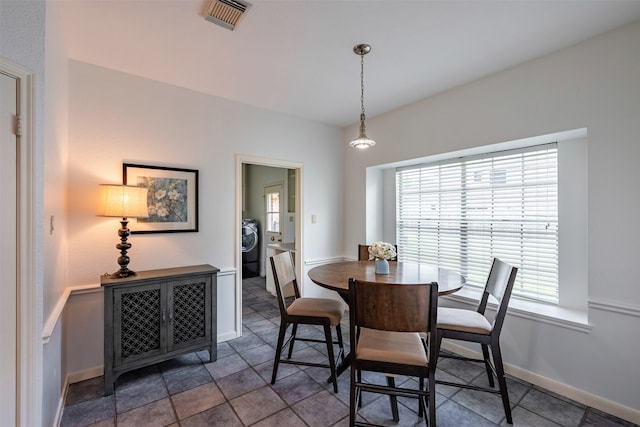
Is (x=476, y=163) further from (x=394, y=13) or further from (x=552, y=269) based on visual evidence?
(x=394, y=13)

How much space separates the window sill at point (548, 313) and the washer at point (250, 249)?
168 inches

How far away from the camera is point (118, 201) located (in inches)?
85.7

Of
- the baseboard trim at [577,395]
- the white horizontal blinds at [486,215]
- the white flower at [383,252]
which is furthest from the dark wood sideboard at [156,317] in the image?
the baseboard trim at [577,395]

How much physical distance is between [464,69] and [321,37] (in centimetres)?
133

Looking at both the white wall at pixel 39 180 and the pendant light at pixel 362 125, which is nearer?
the white wall at pixel 39 180

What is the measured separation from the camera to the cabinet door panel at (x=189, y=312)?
7.86 feet

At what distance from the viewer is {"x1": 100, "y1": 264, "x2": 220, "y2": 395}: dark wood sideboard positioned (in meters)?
2.13

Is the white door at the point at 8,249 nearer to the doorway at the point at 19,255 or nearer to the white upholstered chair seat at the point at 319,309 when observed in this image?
the doorway at the point at 19,255

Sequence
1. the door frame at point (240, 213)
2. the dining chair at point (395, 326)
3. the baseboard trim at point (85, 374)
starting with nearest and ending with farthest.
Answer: the dining chair at point (395, 326), the baseboard trim at point (85, 374), the door frame at point (240, 213)

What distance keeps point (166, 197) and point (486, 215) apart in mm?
3212

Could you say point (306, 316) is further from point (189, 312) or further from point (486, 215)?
Answer: point (486, 215)

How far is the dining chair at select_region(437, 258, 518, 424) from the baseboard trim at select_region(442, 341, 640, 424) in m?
0.32

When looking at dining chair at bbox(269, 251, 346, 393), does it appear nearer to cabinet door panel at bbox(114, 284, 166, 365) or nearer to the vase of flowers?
the vase of flowers

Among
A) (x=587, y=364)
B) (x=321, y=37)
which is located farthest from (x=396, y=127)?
(x=587, y=364)
